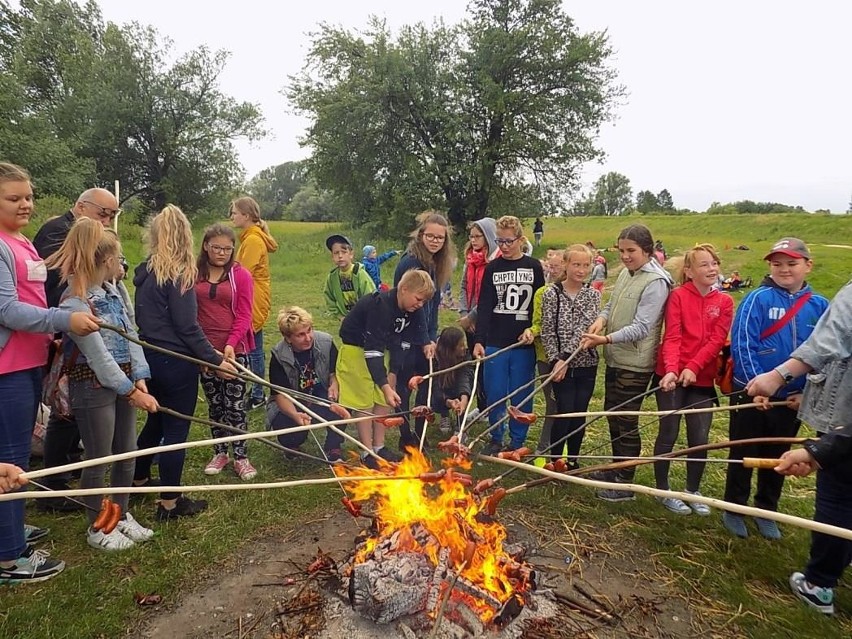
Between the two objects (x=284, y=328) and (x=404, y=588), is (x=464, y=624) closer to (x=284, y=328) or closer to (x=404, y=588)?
(x=404, y=588)

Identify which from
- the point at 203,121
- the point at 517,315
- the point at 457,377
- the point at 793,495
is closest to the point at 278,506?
the point at 457,377

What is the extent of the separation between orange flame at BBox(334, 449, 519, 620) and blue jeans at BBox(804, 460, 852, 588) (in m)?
1.84

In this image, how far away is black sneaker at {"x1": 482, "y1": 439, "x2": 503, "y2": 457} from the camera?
202 inches

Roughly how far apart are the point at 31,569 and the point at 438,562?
8.18 ft

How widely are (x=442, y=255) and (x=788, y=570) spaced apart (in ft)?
11.9

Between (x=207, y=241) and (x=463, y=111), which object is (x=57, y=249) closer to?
(x=207, y=241)

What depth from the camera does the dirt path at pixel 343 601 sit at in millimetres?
2785

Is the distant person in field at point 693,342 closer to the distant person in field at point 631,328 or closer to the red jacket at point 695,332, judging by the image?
the red jacket at point 695,332

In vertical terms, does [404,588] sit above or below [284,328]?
below

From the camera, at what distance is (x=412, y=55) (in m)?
23.6

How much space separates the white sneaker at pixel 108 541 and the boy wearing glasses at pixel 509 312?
3.16 meters

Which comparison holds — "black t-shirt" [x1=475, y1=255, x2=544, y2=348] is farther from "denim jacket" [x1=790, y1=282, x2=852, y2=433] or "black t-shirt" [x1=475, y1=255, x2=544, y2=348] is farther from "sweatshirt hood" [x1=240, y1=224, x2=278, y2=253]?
"sweatshirt hood" [x1=240, y1=224, x2=278, y2=253]

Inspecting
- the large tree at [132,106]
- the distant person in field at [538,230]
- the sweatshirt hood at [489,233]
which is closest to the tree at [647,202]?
the distant person in field at [538,230]

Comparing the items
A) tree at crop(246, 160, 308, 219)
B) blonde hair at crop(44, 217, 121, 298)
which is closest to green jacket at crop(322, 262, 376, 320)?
blonde hair at crop(44, 217, 121, 298)
